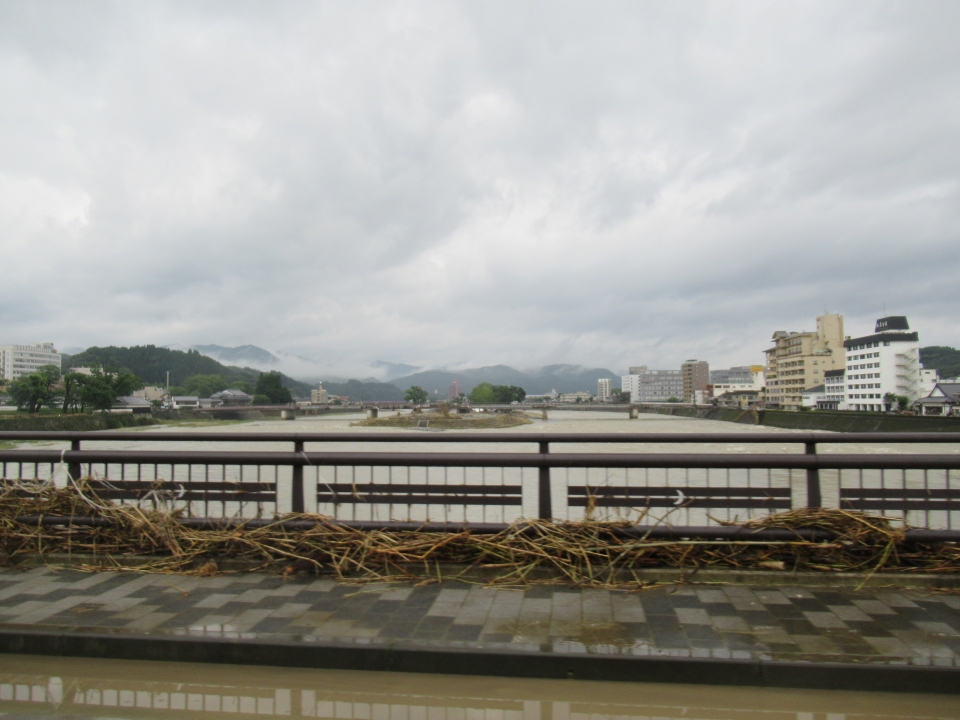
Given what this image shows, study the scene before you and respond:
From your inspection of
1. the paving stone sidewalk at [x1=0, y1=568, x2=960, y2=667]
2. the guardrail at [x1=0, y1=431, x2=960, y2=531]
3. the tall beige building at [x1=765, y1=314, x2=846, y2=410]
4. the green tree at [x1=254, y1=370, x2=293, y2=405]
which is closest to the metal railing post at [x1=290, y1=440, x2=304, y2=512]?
the guardrail at [x1=0, y1=431, x2=960, y2=531]

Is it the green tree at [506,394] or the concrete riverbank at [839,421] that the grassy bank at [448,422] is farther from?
the green tree at [506,394]

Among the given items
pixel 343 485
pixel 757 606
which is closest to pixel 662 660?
pixel 757 606

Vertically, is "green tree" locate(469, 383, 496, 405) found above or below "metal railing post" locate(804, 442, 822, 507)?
below

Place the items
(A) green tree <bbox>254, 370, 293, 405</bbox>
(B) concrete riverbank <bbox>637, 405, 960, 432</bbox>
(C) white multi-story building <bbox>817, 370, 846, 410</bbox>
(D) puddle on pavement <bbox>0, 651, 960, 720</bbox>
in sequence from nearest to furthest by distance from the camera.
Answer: (D) puddle on pavement <bbox>0, 651, 960, 720</bbox>, (B) concrete riverbank <bbox>637, 405, 960, 432</bbox>, (A) green tree <bbox>254, 370, 293, 405</bbox>, (C) white multi-story building <bbox>817, 370, 846, 410</bbox>

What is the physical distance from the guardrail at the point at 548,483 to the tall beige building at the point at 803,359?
387ft

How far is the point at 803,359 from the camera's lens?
117 metres

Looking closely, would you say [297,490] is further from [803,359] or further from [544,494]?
→ [803,359]

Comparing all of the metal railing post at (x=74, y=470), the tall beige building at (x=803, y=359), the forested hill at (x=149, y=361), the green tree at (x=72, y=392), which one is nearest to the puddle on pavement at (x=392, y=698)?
the metal railing post at (x=74, y=470)

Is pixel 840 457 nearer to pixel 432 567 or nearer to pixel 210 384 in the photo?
pixel 432 567

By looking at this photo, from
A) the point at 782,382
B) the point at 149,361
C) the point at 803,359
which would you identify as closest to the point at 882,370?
the point at 803,359

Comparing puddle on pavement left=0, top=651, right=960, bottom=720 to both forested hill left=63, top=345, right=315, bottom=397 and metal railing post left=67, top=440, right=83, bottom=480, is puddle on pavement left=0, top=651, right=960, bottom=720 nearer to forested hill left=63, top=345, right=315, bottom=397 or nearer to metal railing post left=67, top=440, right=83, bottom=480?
metal railing post left=67, top=440, right=83, bottom=480

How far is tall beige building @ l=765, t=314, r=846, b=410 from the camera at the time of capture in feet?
380

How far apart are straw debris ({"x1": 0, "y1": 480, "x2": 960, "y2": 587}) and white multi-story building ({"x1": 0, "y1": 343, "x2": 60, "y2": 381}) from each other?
632 feet

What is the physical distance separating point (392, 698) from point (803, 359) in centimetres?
12755
